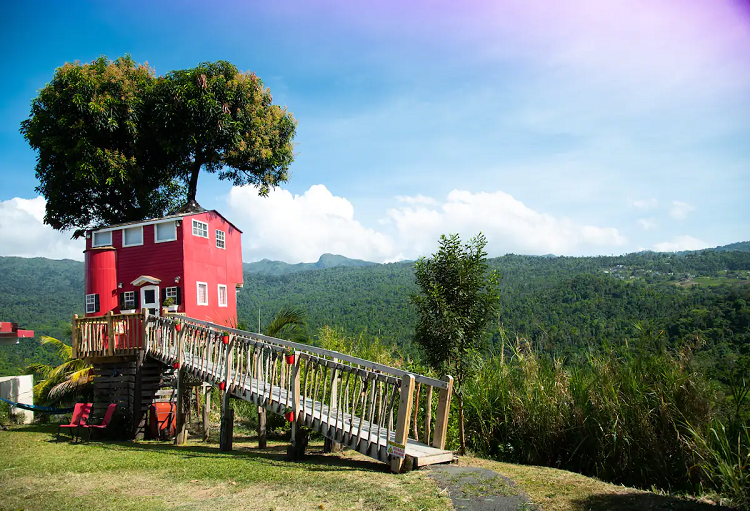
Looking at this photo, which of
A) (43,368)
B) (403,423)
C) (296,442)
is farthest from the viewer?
(43,368)

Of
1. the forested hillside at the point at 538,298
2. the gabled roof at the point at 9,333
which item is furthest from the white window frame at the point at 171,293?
the forested hillside at the point at 538,298

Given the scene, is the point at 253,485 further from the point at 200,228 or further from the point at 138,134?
the point at 138,134

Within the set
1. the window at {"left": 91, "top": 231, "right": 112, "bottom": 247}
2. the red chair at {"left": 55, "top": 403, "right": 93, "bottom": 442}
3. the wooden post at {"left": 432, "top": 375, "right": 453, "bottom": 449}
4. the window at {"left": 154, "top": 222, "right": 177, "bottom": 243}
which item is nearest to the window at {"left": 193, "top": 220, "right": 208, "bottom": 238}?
the window at {"left": 154, "top": 222, "right": 177, "bottom": 243}

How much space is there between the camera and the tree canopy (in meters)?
22.0

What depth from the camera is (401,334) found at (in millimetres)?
45500

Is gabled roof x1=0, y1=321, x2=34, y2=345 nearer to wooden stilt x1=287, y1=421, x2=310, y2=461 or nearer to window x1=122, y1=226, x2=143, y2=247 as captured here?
window x1=122, y1=226, x2=143, y2=247

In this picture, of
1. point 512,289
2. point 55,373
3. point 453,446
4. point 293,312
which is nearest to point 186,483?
point 453,446

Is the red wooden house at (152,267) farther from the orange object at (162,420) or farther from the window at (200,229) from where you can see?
the orange object at (162,420)

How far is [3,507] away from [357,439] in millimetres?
4866

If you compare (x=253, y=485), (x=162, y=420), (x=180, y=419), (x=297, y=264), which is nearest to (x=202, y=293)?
(x=162, y=420)

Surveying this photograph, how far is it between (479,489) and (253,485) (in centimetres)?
318

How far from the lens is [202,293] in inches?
773

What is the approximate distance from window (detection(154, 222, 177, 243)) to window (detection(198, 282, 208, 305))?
2.06 meters

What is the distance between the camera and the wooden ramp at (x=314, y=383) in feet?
26.7
